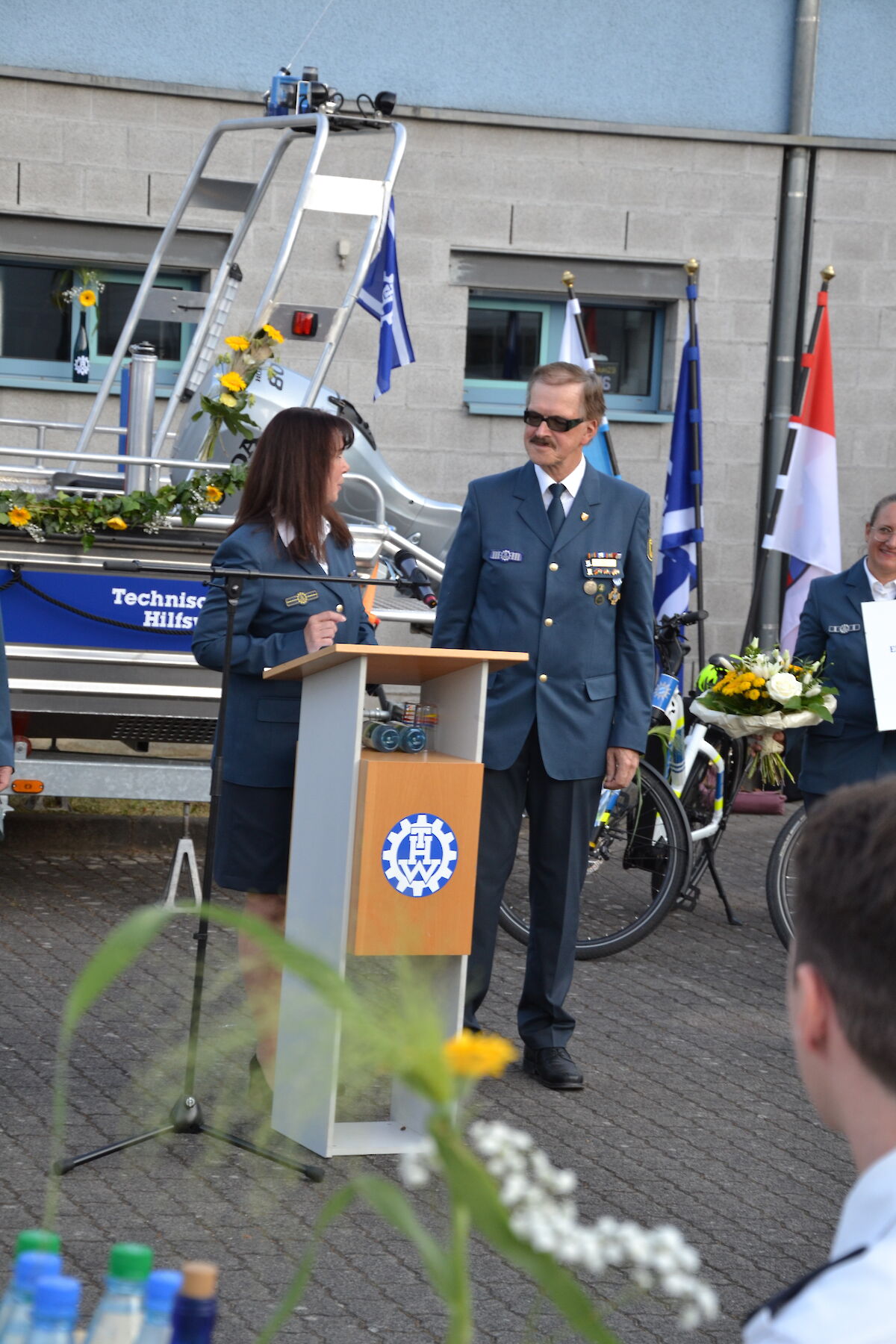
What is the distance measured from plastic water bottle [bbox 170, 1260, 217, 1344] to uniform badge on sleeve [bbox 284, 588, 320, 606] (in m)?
3.51

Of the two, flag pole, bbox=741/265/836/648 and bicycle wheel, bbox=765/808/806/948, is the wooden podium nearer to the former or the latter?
bicycle wheel, bbox=765/808/806/948

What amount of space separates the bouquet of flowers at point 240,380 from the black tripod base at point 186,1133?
10.9 ft

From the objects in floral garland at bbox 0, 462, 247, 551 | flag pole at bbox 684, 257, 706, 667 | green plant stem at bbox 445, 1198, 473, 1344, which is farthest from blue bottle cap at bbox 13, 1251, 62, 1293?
flag pole at bbox 684, 257, 706, 667

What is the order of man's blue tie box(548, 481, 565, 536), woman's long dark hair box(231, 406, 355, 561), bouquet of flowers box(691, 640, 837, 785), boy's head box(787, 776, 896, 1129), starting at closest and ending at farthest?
boy's head box(787, 776, 896, 1129) → woman's long dark hair box(231, 406, 355, 561) → man's blue tie box(548, 481, 565, 536) → bouquet of flowers box(691, 640, 837, 785)

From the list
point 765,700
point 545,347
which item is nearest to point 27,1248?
point 765,700

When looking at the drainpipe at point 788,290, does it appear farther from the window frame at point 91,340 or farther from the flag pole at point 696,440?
the window frame at point 91,340

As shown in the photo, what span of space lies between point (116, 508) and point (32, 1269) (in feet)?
19.2

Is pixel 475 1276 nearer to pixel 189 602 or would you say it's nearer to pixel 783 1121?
pixel 783 1121

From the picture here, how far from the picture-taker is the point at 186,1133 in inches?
169

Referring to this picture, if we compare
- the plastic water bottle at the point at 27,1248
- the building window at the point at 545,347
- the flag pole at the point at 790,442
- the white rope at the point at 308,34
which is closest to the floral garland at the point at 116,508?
the flag pole at the point at 790,442

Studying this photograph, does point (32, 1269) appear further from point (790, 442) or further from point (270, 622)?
point (790, 442)

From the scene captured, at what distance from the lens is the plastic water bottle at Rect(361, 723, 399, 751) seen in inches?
164

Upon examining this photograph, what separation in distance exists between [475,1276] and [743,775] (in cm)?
415


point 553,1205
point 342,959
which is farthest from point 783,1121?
point 553,1205
